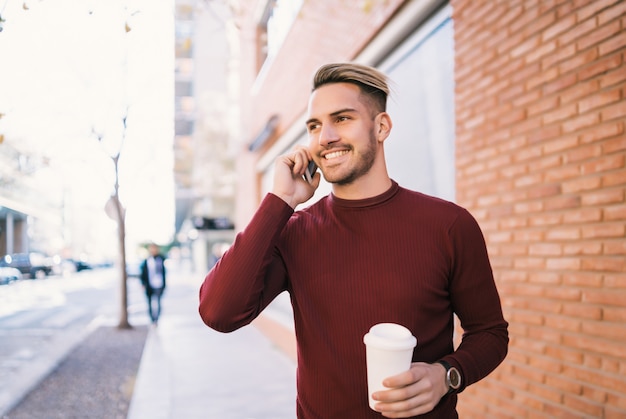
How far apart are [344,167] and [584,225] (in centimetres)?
169

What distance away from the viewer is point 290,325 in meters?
9.00

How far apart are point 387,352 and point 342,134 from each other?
2.84 ft

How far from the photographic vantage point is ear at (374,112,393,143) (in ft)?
6.68

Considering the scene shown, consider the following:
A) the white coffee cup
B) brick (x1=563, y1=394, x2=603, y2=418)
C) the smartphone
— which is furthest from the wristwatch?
brick (x1=563, y1=394, x2=603, y2=418)

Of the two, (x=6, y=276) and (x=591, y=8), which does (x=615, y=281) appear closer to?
(x=591, y=8)

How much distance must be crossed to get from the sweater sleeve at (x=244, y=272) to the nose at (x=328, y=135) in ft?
0.94

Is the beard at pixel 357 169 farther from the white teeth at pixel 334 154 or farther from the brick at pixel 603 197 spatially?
the brick at pixel 603 197

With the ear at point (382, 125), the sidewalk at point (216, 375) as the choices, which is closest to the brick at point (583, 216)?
the ear at point (382, 125)

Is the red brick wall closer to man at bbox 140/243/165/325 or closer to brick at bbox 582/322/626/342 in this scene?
brick at bbox 582/322/626/342

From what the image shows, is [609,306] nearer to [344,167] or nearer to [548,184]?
[548,184]

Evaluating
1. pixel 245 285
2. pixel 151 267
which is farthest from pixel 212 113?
pixel 245 285

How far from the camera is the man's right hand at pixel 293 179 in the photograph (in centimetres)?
186

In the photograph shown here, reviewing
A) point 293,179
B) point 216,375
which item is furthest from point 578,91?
point 216,375

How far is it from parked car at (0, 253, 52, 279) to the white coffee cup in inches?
1407
